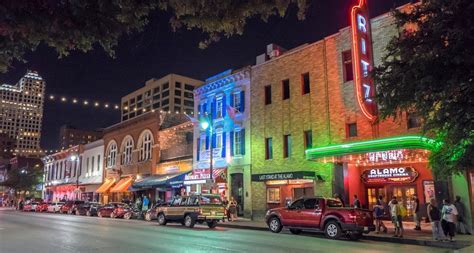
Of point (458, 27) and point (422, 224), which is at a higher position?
point (458, 27)

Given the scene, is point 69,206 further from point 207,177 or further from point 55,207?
point 207,177

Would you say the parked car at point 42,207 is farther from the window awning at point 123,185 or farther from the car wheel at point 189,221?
the car wheel at point 189,221

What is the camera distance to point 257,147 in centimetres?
2917

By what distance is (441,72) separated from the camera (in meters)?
9.37

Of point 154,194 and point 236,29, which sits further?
point 154,194

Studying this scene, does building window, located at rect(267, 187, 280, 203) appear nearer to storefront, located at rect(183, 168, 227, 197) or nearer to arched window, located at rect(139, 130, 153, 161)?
storefront, located at rect(183, 168, 227, 197)

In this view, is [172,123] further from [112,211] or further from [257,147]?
[257,147]

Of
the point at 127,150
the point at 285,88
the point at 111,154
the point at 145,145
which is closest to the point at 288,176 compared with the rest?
the point at 285,88

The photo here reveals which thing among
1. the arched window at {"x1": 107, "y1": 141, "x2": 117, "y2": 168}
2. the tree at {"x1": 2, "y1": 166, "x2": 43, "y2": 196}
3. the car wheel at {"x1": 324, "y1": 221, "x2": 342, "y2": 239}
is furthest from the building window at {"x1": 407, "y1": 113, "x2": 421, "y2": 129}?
the tree at {"x1": 2, "y1": 166, "x2": 43, "y2": 196}

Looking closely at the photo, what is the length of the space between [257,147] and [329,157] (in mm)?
7943

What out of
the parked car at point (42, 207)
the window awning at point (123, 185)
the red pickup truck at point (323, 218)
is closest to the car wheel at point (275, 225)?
the red pickup truck at point (323, 218)

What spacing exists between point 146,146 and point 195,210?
2131 cm

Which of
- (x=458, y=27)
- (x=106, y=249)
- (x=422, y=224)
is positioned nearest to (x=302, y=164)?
(x=422, y=224)

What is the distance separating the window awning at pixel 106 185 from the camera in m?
46.7
